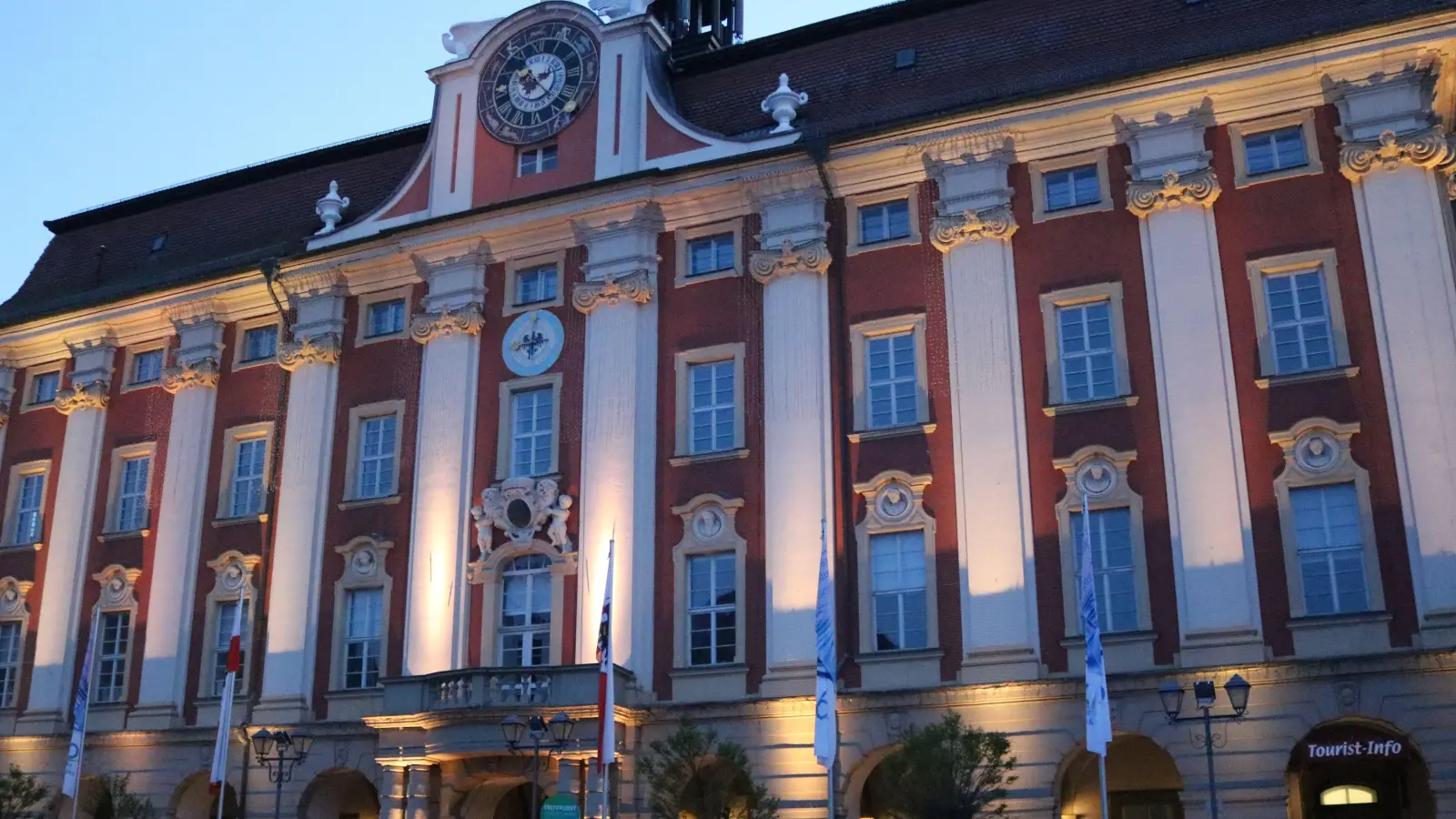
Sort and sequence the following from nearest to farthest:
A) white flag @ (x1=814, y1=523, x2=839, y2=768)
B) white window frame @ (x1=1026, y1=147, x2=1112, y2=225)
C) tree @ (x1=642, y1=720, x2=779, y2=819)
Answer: white flag @ (x1=814, y1=523, x2=839, y2=768) → tree @ (x1=642, y1=720, x2=779, y2=819) → white window frame @ (x1=1026, y1=147, x2=1112, y2=225)

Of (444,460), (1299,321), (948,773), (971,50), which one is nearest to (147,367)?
(444,460)

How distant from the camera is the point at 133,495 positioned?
37094 mm

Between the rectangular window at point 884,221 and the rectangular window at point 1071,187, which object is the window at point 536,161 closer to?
the rectangular window at point 884,221

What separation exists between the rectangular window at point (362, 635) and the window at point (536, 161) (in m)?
9.94

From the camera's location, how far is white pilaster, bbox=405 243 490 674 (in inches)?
1237

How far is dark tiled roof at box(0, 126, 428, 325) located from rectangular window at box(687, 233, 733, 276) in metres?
8.94

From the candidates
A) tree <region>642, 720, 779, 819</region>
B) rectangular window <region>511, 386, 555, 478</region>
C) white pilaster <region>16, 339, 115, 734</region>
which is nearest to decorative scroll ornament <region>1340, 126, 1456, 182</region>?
tree <region>642, 720, 779, 819</region>

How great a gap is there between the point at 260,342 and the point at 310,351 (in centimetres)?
242

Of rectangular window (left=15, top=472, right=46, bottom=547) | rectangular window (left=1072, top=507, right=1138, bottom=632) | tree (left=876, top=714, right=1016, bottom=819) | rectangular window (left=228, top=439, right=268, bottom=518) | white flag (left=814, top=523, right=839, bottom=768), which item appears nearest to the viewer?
tree (left=876, top=714, right=1016, bottom=819)

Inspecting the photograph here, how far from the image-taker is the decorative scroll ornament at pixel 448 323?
33.5m

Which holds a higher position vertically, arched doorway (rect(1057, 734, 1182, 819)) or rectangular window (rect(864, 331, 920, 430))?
rectangular window (rect(864, 331, 920, 430))

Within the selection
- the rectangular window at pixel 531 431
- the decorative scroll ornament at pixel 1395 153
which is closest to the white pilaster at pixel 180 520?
the rectangular window at pixel 531 431

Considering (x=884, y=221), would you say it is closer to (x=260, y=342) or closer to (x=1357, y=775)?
(x=1357, y=775)

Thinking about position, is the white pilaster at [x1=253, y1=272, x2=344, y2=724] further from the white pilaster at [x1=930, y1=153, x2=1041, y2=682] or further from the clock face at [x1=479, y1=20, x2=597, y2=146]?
the white pilaster at [x1=930, y1=153, x2=1041, y2=682]
